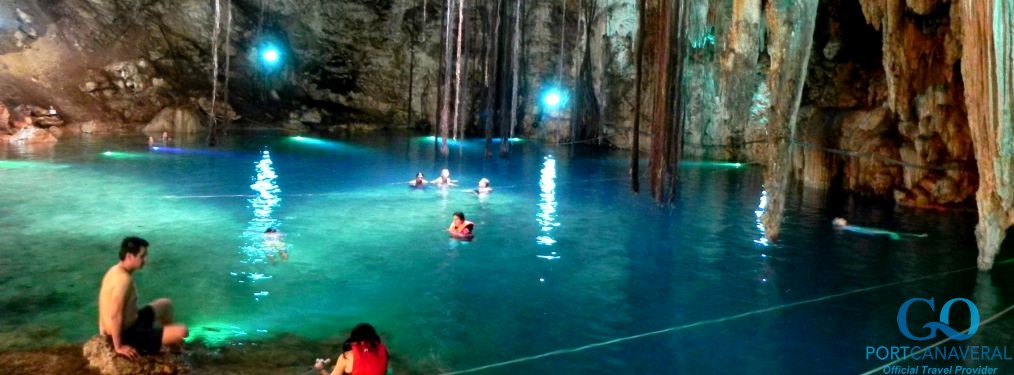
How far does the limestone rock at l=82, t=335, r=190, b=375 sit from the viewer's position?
548 centimetres

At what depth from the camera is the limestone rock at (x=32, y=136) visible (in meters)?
21.5

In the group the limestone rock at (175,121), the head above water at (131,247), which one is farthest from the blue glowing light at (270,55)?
the head above water at (131,247)

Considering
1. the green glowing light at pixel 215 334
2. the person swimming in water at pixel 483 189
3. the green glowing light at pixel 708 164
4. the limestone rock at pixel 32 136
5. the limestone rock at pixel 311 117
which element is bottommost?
the green glowing light at pixel 215 334

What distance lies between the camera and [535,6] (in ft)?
101

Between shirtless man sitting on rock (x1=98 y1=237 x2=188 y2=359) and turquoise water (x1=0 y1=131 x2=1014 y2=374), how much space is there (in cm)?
65

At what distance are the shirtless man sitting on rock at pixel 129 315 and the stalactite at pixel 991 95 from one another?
7795 millimetres

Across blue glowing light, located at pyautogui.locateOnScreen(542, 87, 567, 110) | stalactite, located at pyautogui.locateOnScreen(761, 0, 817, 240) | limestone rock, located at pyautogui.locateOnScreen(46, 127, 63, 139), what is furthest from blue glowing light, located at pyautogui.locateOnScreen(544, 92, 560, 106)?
stalactite, located at pyautogui.locateOnScreen(761, 0, 817, 240)

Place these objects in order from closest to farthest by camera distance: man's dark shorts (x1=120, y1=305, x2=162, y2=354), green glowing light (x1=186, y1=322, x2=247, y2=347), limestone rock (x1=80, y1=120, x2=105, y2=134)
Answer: man's dark shorts (x1=120, y1=305, x2=162, y2=354)
green glowing light (x1=186, y1=322, x2=247, y2=347)
limestone rock (x1=80, y1=120, x2=105, y2=134)

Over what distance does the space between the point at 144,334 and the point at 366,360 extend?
1.93 meters

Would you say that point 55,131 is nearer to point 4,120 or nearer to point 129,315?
point 4,120

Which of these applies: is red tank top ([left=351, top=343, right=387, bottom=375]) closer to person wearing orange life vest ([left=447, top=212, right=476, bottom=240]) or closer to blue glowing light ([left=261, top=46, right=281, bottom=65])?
person wearing orange life vest ([left=447, top=212, right=476, bottom=240])

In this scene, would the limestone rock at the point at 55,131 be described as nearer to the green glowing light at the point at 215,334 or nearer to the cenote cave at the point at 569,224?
the cenote cave at the point at 569,224

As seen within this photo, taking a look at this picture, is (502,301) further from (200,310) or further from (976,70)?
(976,70)

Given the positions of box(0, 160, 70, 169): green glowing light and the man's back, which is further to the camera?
box(0, 160, 70, 169): green glowing light
